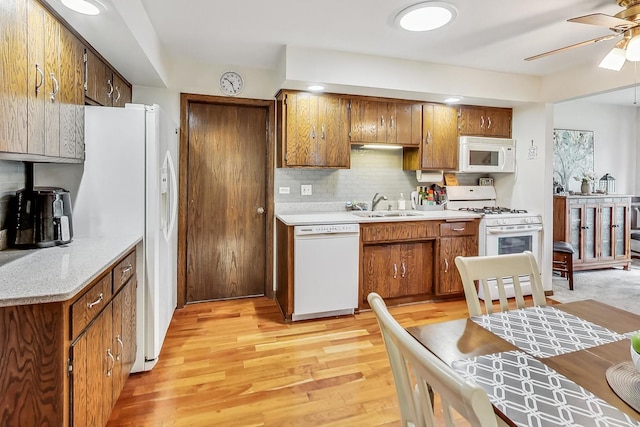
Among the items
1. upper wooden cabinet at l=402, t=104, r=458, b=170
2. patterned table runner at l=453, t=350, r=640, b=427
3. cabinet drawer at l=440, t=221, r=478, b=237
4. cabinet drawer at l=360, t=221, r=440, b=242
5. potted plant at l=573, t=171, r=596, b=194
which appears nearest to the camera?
patterned table runner at l=453, t=350, r=640, b=427

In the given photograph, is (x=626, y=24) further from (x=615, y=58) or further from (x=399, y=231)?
(x=399, y=231)

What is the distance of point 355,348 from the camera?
2.62 m

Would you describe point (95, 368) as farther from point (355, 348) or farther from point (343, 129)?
point (343, 129)

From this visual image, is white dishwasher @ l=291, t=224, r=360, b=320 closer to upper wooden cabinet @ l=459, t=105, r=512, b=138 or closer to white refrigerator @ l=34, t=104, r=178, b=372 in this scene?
white refrigerator @ l=34, t=104, r=178, b=372

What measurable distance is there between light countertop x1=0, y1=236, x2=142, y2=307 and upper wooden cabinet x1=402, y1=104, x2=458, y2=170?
2.92 meters

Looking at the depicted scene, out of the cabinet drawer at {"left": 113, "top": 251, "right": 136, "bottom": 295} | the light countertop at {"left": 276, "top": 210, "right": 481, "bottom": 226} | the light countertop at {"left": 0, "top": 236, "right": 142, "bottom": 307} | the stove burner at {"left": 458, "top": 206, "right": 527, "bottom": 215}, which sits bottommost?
the cabinet drawer at {"left": 113, "top": 251, "right": 136, "bottom": 295}

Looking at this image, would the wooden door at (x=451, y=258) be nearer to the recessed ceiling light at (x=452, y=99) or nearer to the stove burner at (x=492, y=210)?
the stove burner at (x=492, y=210)

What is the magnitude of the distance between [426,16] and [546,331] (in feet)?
6.94

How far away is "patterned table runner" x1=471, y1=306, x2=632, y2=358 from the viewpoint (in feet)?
3.69

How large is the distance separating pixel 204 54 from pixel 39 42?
167 centimetres

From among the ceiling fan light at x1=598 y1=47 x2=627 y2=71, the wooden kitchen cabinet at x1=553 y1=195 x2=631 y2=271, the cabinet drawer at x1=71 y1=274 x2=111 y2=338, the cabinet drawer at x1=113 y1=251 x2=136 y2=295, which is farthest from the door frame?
the wooden kitchen cabinet at x1=553 y1=195 x2=631 y2=271

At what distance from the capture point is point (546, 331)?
1240 mm

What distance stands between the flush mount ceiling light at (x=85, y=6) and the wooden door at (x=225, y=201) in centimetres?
166

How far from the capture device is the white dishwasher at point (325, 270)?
3.08 m
